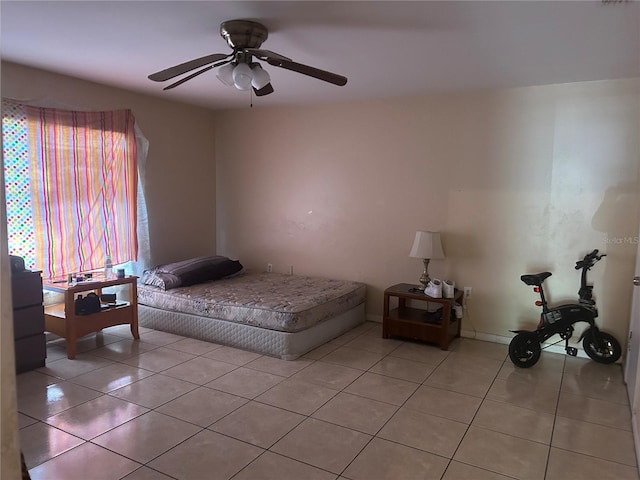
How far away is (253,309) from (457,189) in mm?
2157

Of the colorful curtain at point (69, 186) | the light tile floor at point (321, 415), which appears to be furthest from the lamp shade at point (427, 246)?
the colorful curtain at point (69, 186)

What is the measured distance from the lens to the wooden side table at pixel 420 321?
377 centimetres

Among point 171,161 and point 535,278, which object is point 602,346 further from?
point 171,161

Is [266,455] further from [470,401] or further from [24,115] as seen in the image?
[24,115]

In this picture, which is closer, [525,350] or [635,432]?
[635,432]

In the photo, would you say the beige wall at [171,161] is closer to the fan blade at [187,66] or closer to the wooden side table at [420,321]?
the fan blade at [187,66]

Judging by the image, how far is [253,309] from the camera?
363cm

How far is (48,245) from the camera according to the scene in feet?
12.4

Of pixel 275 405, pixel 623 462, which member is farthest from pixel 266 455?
pixel 623 462

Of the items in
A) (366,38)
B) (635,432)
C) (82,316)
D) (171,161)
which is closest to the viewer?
(635,432)

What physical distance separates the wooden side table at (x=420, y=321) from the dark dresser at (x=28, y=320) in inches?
109

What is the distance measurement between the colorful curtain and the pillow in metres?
0.38

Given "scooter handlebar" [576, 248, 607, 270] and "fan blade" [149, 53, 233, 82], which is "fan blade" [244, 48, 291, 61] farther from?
"scooter handlebar" [576, 248, 607, 270]

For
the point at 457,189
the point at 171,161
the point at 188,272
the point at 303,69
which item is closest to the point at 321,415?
the point at 303,69
